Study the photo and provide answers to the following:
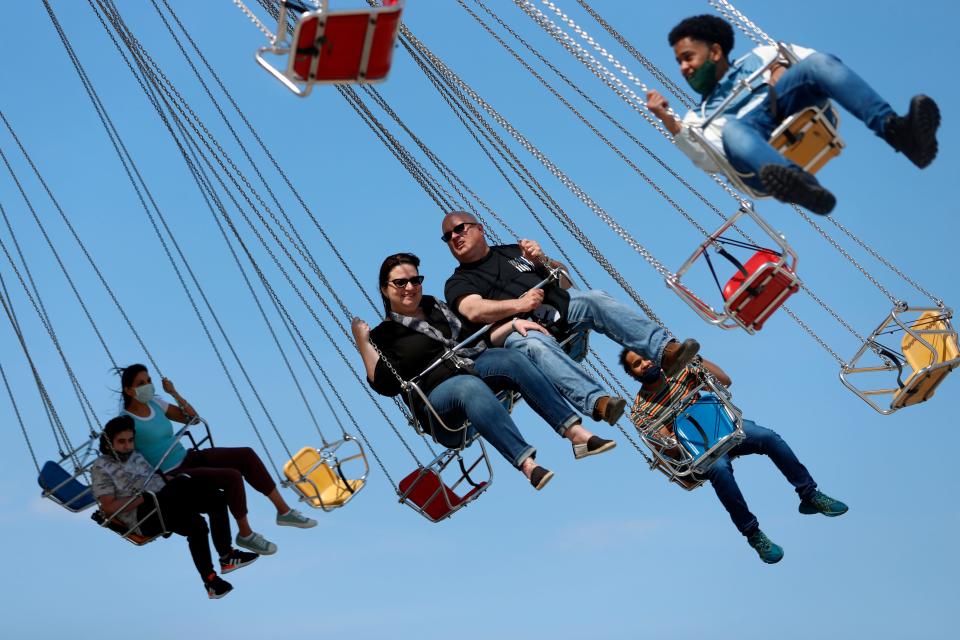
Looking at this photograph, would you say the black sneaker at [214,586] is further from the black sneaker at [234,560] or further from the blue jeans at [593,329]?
the blue jeans at [593,329]

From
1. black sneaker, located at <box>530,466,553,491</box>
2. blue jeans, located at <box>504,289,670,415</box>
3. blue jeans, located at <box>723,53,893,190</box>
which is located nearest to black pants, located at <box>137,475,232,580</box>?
blue jeans, located at <box>504,289,670,415</box>

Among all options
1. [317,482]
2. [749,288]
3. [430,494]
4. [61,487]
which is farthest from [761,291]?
[61,487]

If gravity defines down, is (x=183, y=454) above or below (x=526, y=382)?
below

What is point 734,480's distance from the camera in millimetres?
11289

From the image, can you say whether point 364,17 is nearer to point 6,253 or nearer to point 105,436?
point 105,436

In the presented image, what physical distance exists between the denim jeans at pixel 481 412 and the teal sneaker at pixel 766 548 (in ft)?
8.68

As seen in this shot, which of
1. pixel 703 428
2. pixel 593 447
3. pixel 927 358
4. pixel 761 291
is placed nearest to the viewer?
pixel 593 447

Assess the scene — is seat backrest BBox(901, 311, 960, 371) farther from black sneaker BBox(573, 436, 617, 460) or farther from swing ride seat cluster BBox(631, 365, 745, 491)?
black sneaker BBox(573, 436, 617, 460)

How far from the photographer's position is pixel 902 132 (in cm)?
834

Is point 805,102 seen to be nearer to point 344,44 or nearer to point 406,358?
point 344,44

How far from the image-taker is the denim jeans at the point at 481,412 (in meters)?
9.44

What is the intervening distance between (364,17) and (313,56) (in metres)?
0.35

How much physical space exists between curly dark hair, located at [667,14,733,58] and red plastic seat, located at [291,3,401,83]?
1718 millimetres

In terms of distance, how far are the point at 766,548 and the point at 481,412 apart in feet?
9.59
